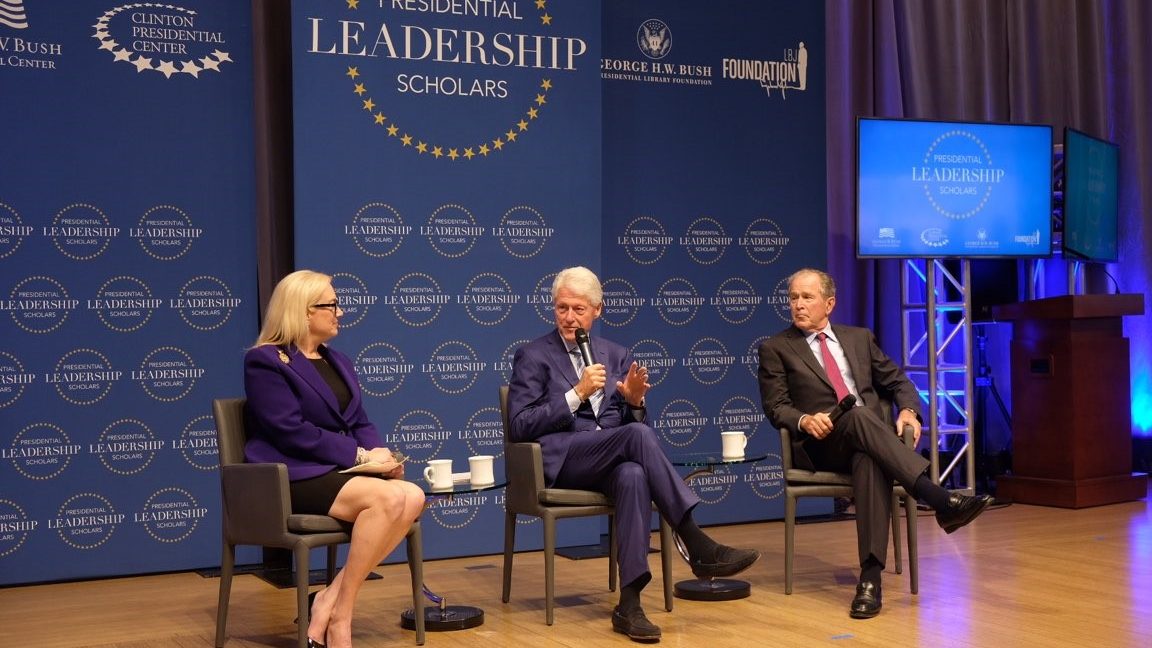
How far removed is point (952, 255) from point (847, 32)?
1.64 metres

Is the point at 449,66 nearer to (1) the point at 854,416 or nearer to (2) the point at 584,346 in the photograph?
(2) the point at 584,346

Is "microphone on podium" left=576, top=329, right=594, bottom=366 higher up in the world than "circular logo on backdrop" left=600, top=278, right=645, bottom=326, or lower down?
lower down

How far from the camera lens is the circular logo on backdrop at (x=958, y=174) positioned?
6648 millimetres

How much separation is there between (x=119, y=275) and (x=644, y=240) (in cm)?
250

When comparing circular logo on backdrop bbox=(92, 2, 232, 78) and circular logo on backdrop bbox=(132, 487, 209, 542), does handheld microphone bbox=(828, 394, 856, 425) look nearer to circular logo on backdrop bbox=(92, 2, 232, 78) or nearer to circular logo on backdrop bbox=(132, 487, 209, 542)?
circular logo on backdrop bbox=(132, 487, 209, 542)

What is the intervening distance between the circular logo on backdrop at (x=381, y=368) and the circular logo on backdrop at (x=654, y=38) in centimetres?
204

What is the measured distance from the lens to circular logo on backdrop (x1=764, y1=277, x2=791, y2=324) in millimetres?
6551

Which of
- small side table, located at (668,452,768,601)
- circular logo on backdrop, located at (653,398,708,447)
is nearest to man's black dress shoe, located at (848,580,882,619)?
small side table, located at (668,452,768,601)

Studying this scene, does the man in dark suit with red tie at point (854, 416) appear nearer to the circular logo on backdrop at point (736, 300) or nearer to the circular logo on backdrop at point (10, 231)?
the circular logo on backdrop at point (736, 300)

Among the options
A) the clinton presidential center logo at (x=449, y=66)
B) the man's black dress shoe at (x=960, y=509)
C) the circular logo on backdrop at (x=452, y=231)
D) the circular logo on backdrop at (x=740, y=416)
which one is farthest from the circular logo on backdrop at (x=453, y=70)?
the man's black dress shoe at (x=960, y=509)

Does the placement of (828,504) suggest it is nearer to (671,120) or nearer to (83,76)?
(671,120)

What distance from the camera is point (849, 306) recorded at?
7.38 m

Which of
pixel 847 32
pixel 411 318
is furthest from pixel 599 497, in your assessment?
pixel 847 32

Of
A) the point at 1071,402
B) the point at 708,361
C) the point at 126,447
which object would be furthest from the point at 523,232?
the point at 1071,402
